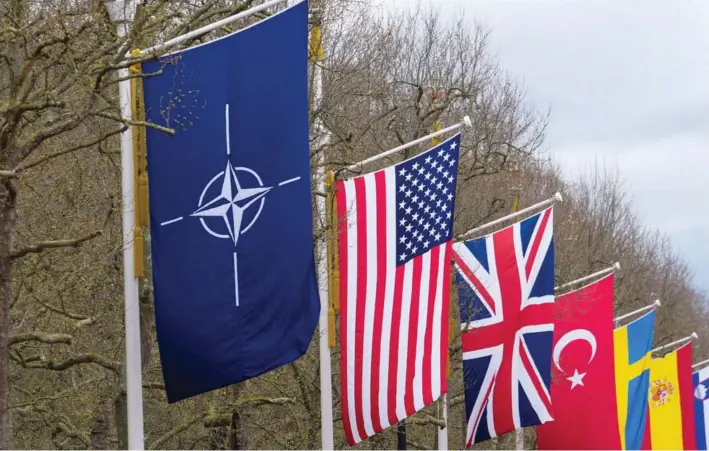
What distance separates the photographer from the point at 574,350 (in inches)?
1060

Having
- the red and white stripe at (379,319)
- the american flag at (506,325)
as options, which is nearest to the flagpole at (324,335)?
the red and white stripe at (379,319)

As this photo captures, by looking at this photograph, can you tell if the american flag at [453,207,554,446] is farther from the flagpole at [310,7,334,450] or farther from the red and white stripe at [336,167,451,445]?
the red and white stripe at [336,167,451,445]

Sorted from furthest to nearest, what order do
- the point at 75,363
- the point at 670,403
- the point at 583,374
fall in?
the point at 670,403, the point at 583,374, the point at 75,363

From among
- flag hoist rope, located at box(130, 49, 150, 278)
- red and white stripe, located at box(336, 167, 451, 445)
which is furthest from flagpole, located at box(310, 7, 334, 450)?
flag hoist rope, located at box(130, 49, 150, 278)

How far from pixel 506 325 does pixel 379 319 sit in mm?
5325

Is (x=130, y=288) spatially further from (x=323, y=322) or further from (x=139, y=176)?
(x=323, y=322)

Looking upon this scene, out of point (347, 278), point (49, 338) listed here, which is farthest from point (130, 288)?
point (347, 278)

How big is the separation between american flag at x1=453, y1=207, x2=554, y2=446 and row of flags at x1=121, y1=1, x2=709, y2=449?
0.9 inches

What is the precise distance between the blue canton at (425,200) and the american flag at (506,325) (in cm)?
407

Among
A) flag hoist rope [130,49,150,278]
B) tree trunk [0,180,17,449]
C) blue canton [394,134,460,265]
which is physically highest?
blue canton [394,134,460,265]

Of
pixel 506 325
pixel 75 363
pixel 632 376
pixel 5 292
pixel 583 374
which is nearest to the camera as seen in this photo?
pixel 5 292

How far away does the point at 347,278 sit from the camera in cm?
1756

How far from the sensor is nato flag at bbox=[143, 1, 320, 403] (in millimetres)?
12141

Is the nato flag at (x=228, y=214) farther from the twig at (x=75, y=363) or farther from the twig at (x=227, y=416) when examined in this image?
the twig at (x=227, y=416)
